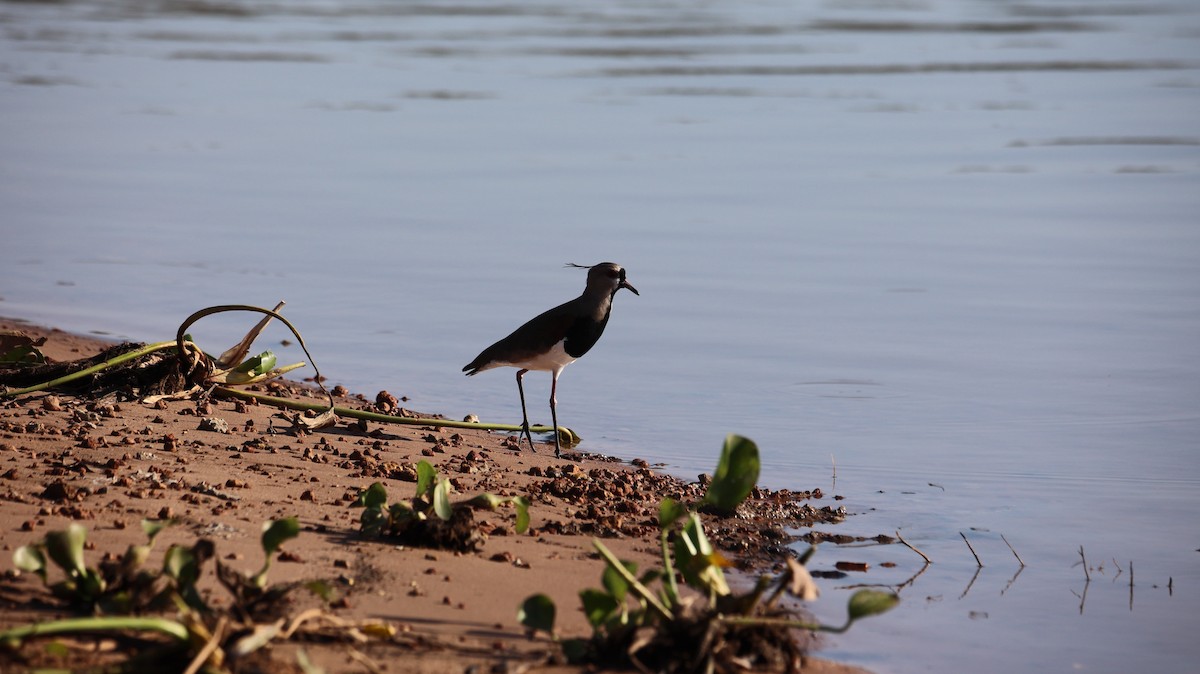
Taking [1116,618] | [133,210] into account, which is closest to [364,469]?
[1116,618]

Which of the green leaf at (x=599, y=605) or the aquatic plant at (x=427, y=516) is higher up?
the aquatic plant at (x=427, y=516)

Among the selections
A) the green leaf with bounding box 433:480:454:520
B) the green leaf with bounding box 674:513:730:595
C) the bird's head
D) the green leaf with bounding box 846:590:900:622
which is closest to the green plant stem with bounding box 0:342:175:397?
the bird's head

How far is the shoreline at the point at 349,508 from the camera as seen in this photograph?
3.73 meters

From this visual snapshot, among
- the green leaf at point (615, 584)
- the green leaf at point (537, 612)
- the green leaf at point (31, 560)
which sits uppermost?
the green leaf at point (615, 584)

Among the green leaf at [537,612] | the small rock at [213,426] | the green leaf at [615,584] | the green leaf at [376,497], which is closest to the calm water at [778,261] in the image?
the green leaf at [615,584]

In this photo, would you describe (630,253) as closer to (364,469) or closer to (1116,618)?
(364,469)

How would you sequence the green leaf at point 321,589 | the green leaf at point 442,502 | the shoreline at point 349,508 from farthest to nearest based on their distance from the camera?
the green leaf at point 442,502, the shoreline at point 349,508, the green leaf at point 321,589

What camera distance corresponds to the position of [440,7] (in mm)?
34469

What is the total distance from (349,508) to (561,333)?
1.98 metres

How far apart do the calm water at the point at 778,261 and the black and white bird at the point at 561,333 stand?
0.61 m

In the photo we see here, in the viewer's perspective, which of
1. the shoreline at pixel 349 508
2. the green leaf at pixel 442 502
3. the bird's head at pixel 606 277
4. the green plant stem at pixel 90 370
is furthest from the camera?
the bird's head at pixel 606 277

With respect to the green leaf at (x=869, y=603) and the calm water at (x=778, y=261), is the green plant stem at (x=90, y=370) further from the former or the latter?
the green leaf at (x=869, y=603)

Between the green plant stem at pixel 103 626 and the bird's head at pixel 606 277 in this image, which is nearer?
the green plant stem at pixel 103 626

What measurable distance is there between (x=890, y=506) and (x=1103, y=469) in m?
1.24
